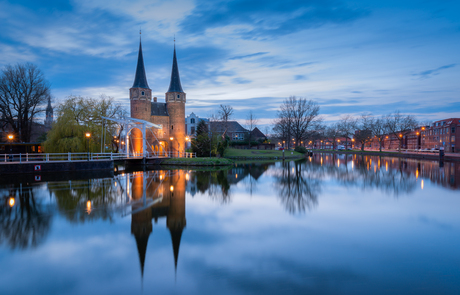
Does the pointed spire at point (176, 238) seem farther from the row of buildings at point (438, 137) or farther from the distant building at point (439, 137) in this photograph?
the distant building at point (439, 137)

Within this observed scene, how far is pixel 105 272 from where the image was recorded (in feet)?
18.5

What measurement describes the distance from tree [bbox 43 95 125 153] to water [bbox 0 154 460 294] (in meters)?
14.5

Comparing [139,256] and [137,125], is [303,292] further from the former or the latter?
[137,125]

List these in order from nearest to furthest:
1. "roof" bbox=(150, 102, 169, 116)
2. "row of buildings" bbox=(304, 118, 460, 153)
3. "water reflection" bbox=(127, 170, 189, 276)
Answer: "water reflection" bbox=(127, 170, 189, 276) → "roof" bbox=(150, 102, 169, 116) → "row of buildings" bbox=(304, 118, 460, 153)

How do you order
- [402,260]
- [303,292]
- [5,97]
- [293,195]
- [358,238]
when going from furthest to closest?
[5,97]
[293,195]
[358,238]
[402,260]
[303,292]

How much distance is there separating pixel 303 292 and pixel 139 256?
4.01m

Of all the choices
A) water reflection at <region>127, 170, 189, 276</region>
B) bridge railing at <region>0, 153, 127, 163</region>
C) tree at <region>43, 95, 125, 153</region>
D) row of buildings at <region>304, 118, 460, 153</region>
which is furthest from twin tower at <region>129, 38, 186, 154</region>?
row of buildings at <region>304, 118, 460, 153</region>

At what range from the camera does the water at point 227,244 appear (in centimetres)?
515

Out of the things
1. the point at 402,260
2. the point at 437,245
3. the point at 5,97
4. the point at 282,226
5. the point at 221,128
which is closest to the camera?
the point at 402,260

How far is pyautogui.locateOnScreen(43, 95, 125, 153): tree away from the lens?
2647 cm

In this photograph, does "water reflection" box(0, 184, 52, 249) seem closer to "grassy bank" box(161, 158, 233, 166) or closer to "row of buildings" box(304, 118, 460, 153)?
"grassy bank" box(161, 158, 233, 166)

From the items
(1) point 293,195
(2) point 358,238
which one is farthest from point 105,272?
(1) point 293,195


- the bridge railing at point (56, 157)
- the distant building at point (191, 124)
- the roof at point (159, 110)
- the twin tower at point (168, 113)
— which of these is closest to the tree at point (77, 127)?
the bridge railing at point (56, 157)

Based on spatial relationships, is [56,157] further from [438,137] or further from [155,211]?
[438,137]
